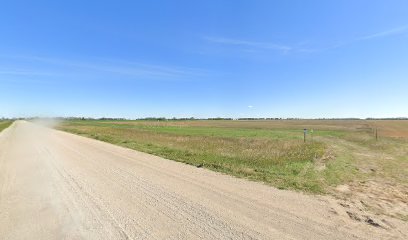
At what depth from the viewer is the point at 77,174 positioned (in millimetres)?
11414

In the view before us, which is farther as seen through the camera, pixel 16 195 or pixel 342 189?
pixel 342 189

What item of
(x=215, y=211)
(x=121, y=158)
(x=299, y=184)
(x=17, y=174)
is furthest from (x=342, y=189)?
(x=17, y=174)

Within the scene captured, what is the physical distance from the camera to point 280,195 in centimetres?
844

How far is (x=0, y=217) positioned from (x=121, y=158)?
29.6 feet

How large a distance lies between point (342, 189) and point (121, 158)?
1134 cm

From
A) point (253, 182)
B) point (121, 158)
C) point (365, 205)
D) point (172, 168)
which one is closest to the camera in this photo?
point (365, 205)

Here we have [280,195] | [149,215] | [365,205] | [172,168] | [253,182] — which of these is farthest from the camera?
[172,168]

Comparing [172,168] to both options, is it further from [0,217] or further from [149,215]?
[0,217]

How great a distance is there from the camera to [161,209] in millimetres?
7062

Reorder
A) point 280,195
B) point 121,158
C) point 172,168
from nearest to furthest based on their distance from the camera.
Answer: point 280,195 < point 172,168 < point 121,158

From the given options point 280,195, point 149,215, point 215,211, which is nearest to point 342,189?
point 280,195

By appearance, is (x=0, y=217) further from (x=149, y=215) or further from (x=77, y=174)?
(x=77, y=174)

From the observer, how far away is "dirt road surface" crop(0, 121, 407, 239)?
18.7 feet

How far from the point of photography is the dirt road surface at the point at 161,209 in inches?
224
